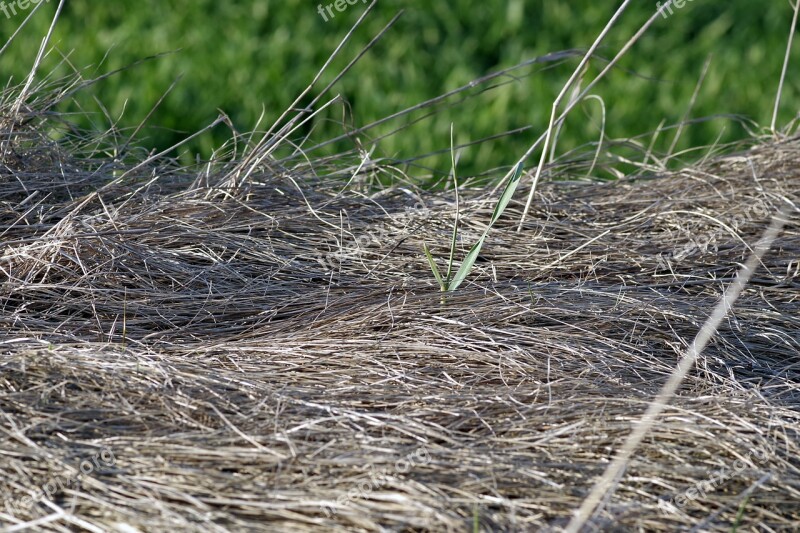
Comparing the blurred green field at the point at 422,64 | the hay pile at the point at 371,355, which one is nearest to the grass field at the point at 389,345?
the hay pile at the point at 371,355

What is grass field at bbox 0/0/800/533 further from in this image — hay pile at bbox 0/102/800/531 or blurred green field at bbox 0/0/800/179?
blurred green field at bbox 0/0/800/179

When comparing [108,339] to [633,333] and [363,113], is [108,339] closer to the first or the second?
[633,333]

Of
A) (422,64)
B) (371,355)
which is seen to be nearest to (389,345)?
(371,355)

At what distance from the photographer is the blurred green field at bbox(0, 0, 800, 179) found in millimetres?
5938

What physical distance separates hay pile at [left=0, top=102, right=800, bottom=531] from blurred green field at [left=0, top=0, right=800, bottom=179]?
3008mm

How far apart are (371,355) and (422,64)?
4838 millimetres

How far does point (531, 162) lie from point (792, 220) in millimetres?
3049

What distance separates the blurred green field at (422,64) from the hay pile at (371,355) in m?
3.01

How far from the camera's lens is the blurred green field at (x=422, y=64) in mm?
5938

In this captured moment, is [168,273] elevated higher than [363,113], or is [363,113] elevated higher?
[168,273]

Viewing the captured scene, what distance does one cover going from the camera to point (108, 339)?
1.95 meters

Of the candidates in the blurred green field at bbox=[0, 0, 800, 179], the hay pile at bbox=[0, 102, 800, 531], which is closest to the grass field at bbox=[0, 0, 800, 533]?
the hay pile at bbox=[0, 102, 800, 531]

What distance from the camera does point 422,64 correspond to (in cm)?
649

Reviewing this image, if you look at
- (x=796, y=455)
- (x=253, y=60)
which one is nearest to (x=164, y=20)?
(x=253, y=60)
